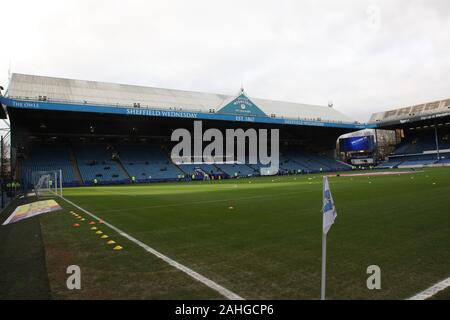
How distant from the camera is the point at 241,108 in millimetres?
45594

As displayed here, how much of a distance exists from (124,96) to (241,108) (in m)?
16.8

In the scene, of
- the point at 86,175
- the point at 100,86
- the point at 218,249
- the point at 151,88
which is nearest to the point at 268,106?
the point at 151,88

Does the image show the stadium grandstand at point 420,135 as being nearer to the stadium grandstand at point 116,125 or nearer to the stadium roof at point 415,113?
the stadium roof at point 415,113

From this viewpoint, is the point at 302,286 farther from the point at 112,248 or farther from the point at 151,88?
the point at 151,88

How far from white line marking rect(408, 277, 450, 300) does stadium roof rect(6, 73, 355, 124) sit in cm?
3813

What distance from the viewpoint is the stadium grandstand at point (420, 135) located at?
57000 mm

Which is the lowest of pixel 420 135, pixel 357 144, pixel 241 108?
pixel 357 144

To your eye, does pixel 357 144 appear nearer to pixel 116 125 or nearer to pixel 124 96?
pixel 124 96

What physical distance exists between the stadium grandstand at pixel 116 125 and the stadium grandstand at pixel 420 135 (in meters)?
10.1

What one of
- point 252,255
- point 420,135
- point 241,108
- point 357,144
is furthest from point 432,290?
point 357,144

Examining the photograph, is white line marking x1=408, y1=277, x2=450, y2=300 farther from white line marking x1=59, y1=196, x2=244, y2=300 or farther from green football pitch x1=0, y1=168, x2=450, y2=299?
white line marking x1=59, y1=196, x2=244, y2=300

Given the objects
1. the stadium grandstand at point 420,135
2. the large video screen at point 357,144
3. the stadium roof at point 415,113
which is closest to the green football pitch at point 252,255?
the stadium roof at point 415,113

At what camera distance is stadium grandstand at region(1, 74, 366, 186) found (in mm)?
38531

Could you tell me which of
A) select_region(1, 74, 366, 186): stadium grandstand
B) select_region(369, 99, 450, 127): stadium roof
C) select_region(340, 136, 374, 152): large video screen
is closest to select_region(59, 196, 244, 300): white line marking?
select_region(1, 74, 366, 186): stadium grandstand
